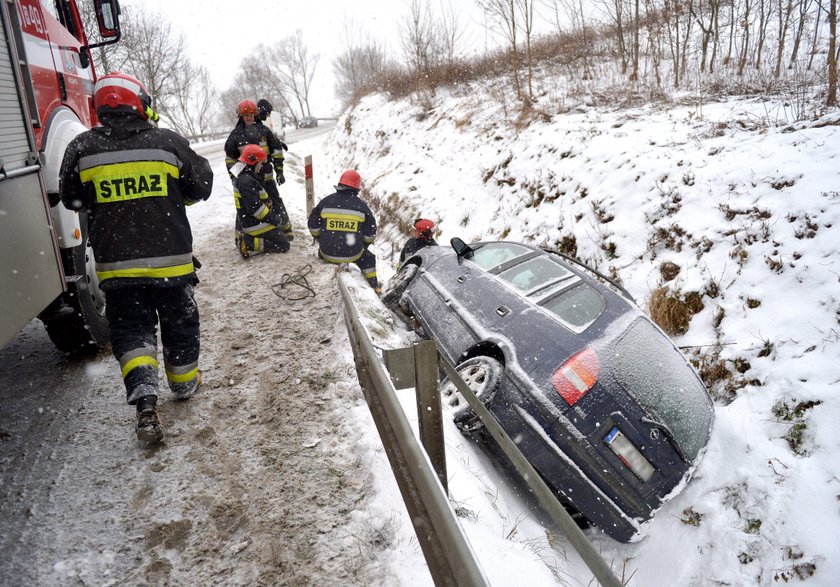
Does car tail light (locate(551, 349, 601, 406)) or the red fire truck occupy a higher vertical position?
the red fire truck

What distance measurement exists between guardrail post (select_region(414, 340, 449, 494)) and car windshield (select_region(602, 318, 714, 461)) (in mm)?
1358

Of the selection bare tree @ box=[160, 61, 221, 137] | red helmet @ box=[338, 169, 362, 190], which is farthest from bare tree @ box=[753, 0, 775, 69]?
bare tree @ box=[160, 61, 221, 137]

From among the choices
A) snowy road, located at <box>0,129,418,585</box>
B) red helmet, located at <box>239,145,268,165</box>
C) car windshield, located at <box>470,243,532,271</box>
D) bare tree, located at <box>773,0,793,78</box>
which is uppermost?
bare tree, located at <box>773,0,793,78</box>

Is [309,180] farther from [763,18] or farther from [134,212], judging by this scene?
[763,18]

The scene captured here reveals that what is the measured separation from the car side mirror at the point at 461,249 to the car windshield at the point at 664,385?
1.80 metres

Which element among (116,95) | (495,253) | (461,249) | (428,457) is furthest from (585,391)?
(116,95)

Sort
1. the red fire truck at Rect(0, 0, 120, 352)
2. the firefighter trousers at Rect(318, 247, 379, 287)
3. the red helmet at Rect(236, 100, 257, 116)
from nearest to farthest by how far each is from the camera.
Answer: the red fire truck at Rect(0, 0, 120, 352), the firefighter trousers at Rect(318, 247, 379, 287), the red helmet at Rect(236, 100, 257, 116)

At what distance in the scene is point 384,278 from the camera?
25.6ft

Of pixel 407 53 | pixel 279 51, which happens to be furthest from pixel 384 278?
pixel 279 51

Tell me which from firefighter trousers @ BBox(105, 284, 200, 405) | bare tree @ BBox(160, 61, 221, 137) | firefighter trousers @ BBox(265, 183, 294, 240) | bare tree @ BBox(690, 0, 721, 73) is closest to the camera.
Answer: firefighter trousers @ BBox(105, 284, 200, 405)

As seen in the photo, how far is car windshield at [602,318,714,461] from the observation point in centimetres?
289

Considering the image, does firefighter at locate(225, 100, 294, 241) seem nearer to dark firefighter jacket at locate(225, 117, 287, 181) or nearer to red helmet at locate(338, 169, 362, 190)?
dark firefighter jacket at locate(225, 117, 287, 181)

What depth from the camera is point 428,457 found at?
183 centimetres

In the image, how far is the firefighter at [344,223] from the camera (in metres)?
5.57
